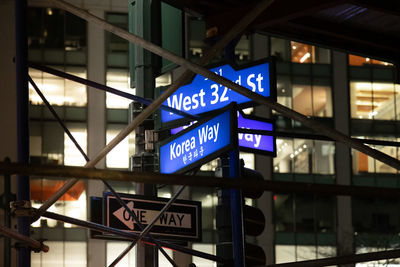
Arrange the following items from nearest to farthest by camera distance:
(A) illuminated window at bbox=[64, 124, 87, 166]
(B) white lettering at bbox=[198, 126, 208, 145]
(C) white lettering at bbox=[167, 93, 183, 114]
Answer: (B) white lettering at bbox=[198, 126, 208, 145], (C) white lettering at bbox=[167, 93, 183, 114], (A) illuminated window at bbox=[64, 124, 87, 166]

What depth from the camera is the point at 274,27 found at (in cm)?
1069

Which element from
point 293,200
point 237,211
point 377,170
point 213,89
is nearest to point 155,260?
point 237,211

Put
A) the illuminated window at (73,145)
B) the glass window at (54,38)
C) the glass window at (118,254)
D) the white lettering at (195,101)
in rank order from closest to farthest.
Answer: the white lettering at (195,101) → the glass window at (118,254) → the illuminated window at (73,145) → the glass window at (54,38)

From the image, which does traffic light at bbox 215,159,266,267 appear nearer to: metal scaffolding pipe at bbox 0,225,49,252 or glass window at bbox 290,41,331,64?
metal scaffolding pipe at bbox 0,225,49,252

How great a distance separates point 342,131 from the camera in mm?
46906

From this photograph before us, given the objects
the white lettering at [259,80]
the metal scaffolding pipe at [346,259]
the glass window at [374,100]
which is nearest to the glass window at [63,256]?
the glass window at [374,100]

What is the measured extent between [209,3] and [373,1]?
6.62 feet

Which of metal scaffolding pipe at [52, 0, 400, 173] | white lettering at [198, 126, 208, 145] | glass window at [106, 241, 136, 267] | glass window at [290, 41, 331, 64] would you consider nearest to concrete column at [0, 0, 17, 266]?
glass window at [106, 241, 136, 267]

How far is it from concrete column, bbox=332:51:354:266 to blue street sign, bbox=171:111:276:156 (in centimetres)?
3575

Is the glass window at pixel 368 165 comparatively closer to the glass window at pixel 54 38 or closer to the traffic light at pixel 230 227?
the glass window at pixel 54 38

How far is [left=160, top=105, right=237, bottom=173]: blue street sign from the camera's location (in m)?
8.24

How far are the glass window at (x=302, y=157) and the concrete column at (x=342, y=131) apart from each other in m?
0.73

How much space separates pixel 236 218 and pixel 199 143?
126 centimetres

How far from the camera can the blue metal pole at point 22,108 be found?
25.6 ft
